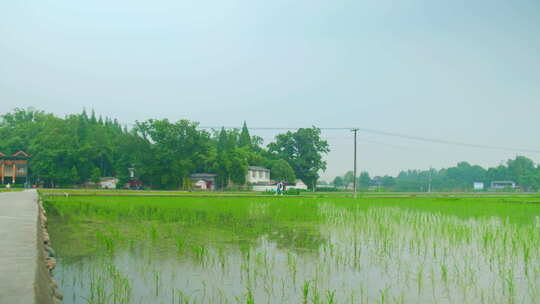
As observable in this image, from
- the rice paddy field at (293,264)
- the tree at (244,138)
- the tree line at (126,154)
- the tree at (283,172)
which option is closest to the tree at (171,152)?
the tree line at (126,154)

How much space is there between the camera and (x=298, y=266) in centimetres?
728

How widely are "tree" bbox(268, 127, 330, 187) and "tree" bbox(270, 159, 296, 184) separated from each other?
19.2ft

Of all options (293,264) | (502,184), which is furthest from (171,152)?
(502,184)

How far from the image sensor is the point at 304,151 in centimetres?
7300

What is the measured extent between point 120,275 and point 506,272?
7.24 m

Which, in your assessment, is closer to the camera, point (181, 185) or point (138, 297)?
point (138, 297)

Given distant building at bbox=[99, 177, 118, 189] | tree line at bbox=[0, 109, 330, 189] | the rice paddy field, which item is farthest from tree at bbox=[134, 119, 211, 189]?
the rice paddy field

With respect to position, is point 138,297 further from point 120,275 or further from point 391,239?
point 391,239

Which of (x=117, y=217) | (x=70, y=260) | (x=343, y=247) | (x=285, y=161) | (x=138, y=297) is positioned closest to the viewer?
(x=138, y=297)

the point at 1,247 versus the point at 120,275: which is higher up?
the point at 1,247

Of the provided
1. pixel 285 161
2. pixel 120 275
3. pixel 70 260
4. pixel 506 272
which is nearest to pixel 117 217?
pixel 70 260

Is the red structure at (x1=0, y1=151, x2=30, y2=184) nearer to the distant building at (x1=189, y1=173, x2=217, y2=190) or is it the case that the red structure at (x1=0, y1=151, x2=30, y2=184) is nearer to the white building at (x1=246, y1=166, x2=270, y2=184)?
the distant building at (x1=189, y1=173, x2=217, y2=190)

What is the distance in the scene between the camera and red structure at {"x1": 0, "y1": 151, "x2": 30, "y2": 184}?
174 feet

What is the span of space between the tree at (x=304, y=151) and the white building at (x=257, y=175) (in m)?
6.63
